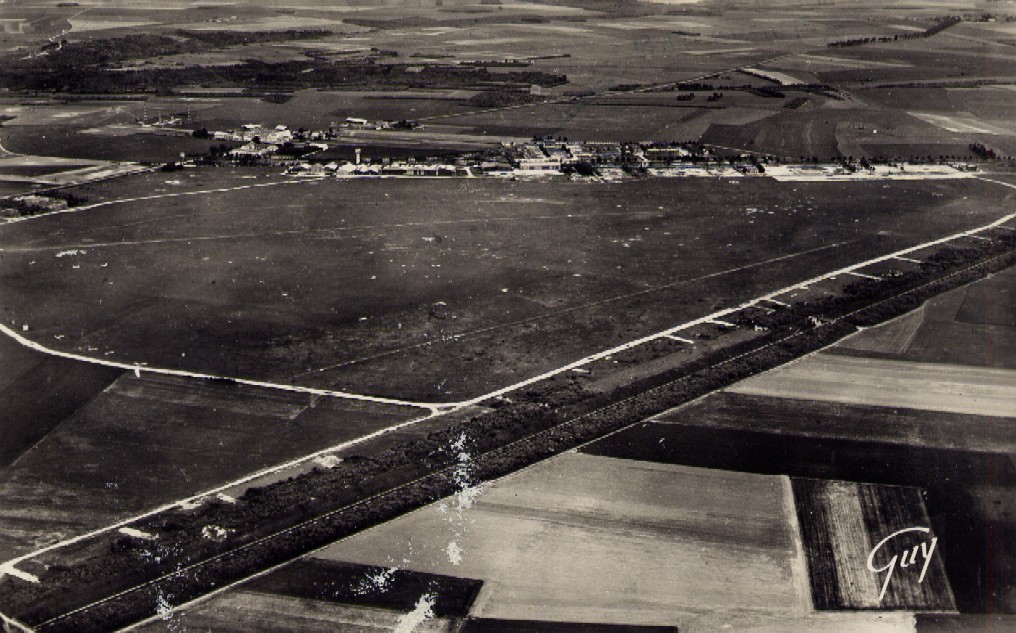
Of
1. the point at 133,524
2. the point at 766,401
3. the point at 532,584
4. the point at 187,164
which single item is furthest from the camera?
the point at 187,164

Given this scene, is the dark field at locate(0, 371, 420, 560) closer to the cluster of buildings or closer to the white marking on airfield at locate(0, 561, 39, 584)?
the white marking on airfield at locate(0, 561, 39, 584)

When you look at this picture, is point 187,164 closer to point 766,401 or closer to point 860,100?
point 766,401

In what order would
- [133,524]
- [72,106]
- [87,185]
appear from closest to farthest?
[133,524] < [87,185] < [72,106]

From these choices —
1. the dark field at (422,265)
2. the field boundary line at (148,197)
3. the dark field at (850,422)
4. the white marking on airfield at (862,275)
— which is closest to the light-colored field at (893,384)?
the dark field at (850,422)

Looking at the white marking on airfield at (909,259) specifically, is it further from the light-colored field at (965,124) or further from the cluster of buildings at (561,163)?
the light-colored field at (965,124)

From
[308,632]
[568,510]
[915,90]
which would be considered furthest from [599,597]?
[915,90]

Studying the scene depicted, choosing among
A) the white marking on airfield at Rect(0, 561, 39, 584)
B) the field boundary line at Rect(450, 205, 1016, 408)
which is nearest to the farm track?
the white marking on airfield at Rect(0, 561, 39, 584)

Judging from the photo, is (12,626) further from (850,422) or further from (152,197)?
(152,197)
